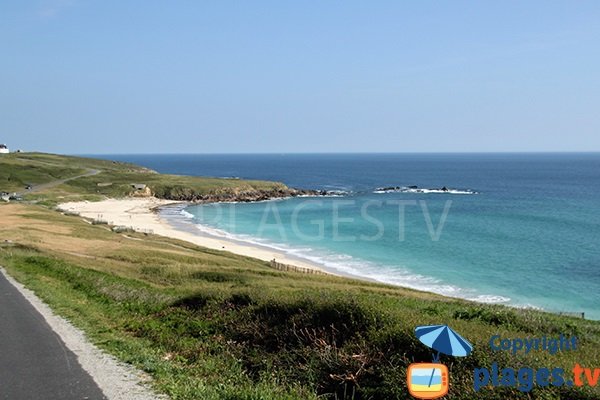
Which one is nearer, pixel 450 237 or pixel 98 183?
pixel 450 237

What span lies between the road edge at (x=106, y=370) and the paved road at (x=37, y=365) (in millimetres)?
158

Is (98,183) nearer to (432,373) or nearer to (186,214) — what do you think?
(186,214)

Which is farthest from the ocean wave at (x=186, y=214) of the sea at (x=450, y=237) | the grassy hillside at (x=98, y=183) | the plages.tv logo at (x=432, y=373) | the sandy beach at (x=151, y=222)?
the plages.tv logo at (x=432, y=373)

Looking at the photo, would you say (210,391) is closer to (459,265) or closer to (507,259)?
(459,265)

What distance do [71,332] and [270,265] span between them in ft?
125

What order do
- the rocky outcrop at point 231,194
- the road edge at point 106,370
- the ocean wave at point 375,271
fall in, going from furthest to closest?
the rocky outcrop at point 231,194 < the ocean wave at point 375,271 < the road edge at point 106,370

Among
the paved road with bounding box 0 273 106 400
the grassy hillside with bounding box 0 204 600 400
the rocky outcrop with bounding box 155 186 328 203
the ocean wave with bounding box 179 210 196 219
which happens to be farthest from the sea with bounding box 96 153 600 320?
the paved road with bounding box 0 273 106 400

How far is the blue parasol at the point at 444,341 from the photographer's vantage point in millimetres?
8836

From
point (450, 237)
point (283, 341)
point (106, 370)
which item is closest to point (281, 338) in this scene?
point (283, 341)

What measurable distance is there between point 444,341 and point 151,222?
92.4 m

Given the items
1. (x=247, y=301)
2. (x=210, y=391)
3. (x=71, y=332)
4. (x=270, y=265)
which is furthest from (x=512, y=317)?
(x=270, y=265)

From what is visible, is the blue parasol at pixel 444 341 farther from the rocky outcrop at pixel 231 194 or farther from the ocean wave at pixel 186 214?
the rocky outcrop at pixel 231 194

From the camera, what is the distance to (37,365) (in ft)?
39.2

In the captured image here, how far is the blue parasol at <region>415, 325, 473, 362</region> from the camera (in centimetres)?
884
